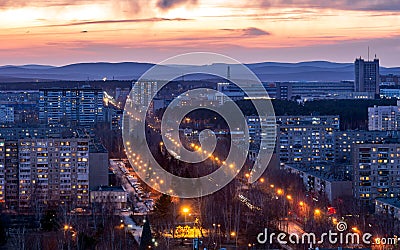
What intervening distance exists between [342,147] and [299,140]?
0.77 m

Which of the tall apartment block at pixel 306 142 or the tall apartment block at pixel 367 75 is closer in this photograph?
the tall apartment block at pixel 306 142

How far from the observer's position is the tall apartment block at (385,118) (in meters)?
17.5

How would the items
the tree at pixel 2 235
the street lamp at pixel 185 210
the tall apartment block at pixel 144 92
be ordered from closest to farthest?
the tree at pixel 2 235
the street lamp at pixel 185 210
the tall apartment block at pixel 144 92

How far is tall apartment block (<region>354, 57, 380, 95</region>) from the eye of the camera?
32219mm

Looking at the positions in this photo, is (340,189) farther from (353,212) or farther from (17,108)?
(17,108)

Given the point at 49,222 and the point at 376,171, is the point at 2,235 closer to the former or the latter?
the point at 49,222

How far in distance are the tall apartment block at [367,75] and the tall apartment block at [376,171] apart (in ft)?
72.8

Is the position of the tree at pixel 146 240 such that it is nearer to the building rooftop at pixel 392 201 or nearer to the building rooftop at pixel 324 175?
the building rooftop at pixel 392 201

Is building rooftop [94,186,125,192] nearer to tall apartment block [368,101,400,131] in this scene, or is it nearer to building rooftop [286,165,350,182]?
building rooftop [286,165,350,182]

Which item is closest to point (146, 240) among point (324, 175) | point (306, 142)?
point (324, 175)

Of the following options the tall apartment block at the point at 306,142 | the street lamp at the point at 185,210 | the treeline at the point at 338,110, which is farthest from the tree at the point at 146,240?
the treeline at the point at 338,110

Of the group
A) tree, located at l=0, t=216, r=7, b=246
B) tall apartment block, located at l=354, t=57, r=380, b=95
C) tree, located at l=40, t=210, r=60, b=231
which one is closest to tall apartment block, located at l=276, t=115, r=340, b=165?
tree, located at l=40, t=210, r=60, b=231

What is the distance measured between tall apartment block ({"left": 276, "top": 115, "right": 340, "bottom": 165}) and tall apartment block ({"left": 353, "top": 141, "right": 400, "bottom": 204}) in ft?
11.3

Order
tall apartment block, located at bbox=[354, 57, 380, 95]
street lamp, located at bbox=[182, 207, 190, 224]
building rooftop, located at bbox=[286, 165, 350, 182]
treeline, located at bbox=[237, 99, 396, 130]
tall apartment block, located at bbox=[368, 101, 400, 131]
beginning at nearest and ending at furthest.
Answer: street lamp, located at bbox=[182, 207, 190, 224]
building rooftop, located at bbox=[286, 165, 350, 182]
tall apartment block, located at bbox=[368, 101, 400, 131]
treeline, located at bbox=[237, 99, 396, 130]
tall apartment block, located at bbox=[354, 57, 380, 95]
